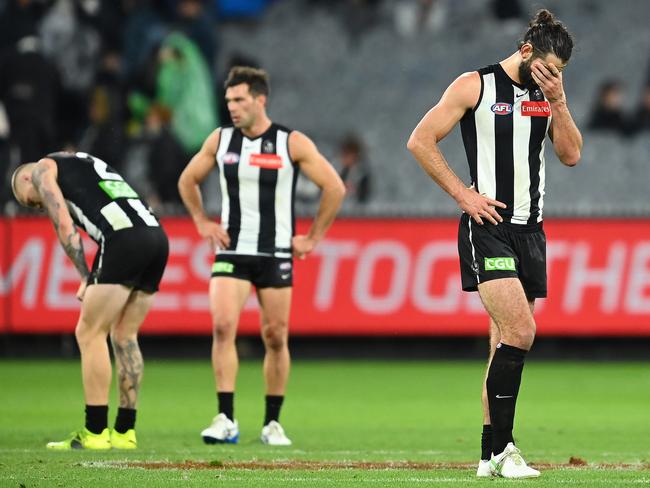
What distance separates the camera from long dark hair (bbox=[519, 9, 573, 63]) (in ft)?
24.9

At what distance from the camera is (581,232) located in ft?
56.4

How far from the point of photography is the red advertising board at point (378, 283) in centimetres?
1712

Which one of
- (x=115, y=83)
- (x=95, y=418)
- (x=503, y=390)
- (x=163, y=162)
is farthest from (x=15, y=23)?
(x=503, y=390)

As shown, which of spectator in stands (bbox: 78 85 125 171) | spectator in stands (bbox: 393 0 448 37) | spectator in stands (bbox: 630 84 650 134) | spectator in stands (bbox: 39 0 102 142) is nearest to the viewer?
spectator in stands (bbox: 78 85 125 171)

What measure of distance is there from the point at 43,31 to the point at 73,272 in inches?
231

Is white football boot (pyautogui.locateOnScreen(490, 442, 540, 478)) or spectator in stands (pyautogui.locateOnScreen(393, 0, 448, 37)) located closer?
white football boot (pyautogui.locateOnScreen(490, 442, 540, 478))

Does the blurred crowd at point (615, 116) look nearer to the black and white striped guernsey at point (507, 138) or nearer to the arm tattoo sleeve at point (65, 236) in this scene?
the arm tattoo sleeve at point (65, 236)

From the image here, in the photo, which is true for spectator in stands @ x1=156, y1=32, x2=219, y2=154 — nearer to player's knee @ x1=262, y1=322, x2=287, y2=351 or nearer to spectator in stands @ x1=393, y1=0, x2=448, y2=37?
spectator in stands @ x1=393, y1=0, x2=448, y2=37

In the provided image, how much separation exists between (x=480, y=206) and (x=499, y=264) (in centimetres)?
33

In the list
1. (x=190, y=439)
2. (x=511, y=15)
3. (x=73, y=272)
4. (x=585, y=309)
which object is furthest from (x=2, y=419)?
(x=511, y=15)

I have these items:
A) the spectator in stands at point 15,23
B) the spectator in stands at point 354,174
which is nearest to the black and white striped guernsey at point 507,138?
the spectator in stands at point 354,174

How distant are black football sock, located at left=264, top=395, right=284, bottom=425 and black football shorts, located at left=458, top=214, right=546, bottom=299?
2.93m

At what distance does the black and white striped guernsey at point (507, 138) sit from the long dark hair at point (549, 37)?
287 mm

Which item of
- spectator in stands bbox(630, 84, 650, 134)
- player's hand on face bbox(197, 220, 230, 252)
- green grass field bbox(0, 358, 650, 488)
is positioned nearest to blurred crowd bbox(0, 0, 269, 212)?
green grass field bbox(0, 358, 650, 488)
